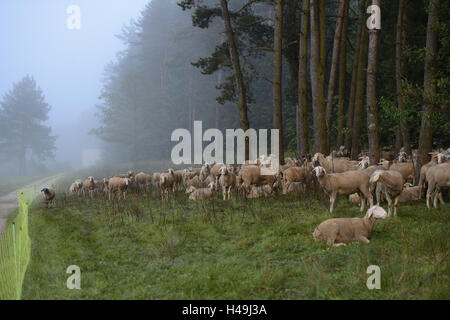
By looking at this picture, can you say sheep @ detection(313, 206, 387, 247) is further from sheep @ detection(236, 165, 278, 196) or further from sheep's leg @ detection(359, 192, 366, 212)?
sheep @ detection(236, 165, 278, 196)

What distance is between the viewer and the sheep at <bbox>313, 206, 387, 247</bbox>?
8.54 metres

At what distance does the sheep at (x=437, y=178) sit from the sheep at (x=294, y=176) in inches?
178

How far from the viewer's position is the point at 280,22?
19.1m

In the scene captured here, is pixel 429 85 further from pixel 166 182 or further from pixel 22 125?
pixel 22 125

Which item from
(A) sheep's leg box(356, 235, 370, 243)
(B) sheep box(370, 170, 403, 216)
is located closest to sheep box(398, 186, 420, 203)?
(B) sheep box(370, 170, 403, 216)

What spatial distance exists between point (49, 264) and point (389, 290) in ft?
22.5

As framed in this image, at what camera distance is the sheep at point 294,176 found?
588 inches

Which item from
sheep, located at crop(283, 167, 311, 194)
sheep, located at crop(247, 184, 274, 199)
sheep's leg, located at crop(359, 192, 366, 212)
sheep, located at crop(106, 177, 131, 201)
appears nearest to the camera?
sheep's leg, located at crop(359, 192, 366, 212)

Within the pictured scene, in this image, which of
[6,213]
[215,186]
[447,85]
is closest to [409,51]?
[447,85]

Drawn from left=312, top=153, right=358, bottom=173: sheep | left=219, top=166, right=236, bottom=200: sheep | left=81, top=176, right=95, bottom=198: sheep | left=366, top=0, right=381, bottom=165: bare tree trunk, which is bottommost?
left=81, top=176, right=95, bottom=198: sheep

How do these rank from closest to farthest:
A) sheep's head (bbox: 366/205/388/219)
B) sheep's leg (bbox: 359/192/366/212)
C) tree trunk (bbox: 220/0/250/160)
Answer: sheep's head (bbox: 366/205/388/219) < sheep's leg (bbox: 359/192/366/212) < tree trunk (bbox: 220/0/250/160)

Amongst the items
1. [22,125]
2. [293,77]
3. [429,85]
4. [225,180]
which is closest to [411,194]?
[429,85]

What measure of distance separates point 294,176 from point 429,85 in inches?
199

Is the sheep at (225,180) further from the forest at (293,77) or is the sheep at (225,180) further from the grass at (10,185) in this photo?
the grass at (10,185)
